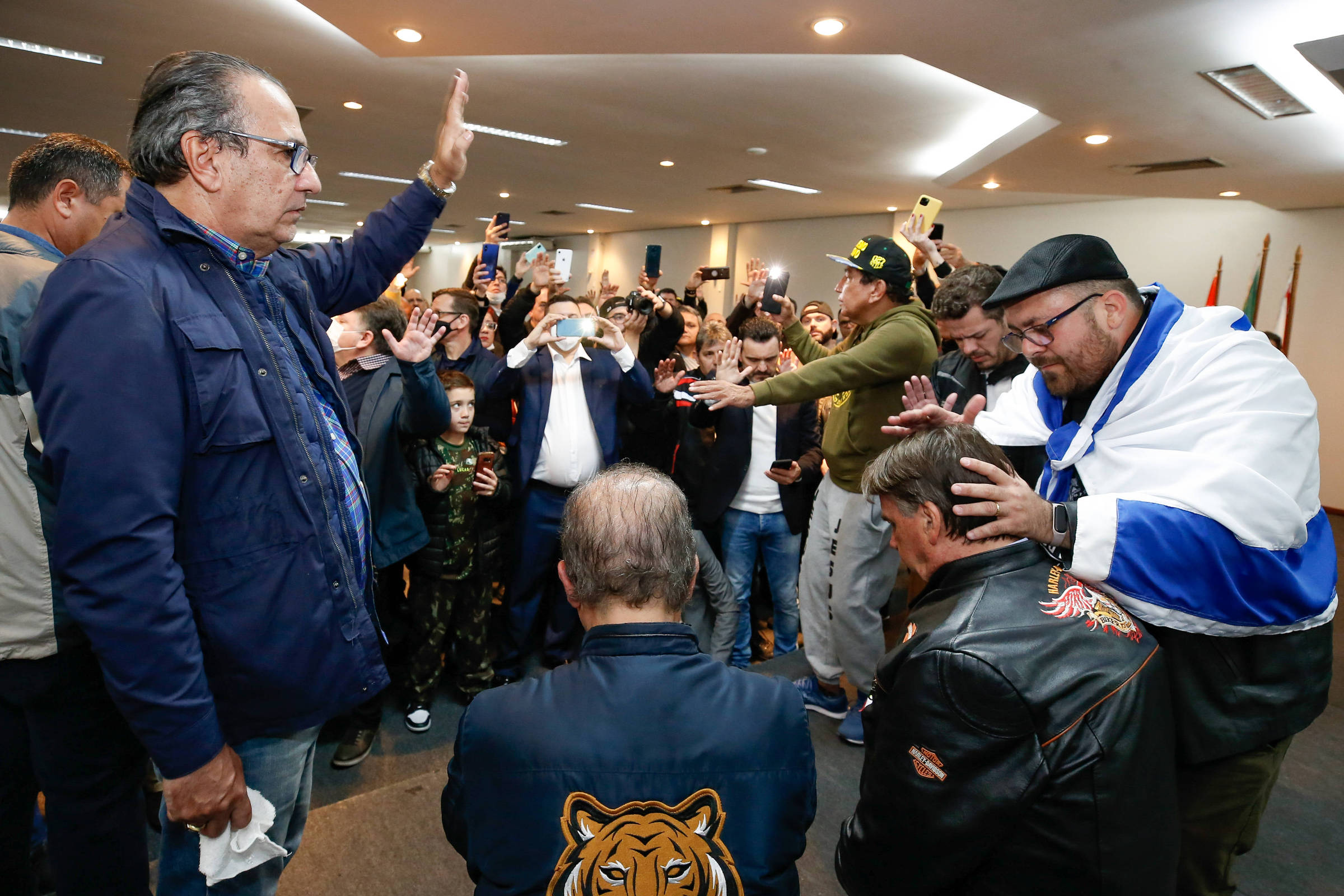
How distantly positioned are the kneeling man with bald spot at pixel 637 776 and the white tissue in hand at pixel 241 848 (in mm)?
370

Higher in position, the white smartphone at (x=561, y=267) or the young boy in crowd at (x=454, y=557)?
the white smartphone at (x=561, y=267)

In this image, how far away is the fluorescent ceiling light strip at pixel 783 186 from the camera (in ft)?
28.7

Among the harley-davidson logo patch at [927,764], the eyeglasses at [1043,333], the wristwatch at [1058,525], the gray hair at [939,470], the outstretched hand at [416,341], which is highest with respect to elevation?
the eyeglasses at [1043,333]

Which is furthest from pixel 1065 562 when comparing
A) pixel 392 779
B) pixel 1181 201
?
pixel 1181 201

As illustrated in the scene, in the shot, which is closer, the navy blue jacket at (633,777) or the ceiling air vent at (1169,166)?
the navy blue jacket at (633,777)

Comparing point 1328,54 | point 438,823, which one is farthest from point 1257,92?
point 438,823

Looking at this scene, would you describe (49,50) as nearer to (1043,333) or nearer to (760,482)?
(760,482)

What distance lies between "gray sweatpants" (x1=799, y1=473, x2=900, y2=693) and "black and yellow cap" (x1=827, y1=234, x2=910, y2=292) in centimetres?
80

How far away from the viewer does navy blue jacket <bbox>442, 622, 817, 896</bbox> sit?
36.8 inches

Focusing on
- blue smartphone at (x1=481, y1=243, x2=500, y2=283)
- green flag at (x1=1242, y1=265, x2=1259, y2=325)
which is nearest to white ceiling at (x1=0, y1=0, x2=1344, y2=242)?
green flag at (x1=1242, y1=265, x2=1259, y2=325)

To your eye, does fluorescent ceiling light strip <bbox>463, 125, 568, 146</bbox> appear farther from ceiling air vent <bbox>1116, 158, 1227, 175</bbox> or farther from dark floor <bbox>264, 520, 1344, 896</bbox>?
dark floor <bbox>264, 520, 1344, 896</bbox>

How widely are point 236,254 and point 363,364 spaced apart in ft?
5.40

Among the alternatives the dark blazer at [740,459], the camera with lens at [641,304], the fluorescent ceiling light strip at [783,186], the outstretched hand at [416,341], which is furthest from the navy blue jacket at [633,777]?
the fluorescent ceiling light strip at [783,186]

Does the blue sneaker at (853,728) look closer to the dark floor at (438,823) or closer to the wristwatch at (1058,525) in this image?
the dark floor at (438,823)
